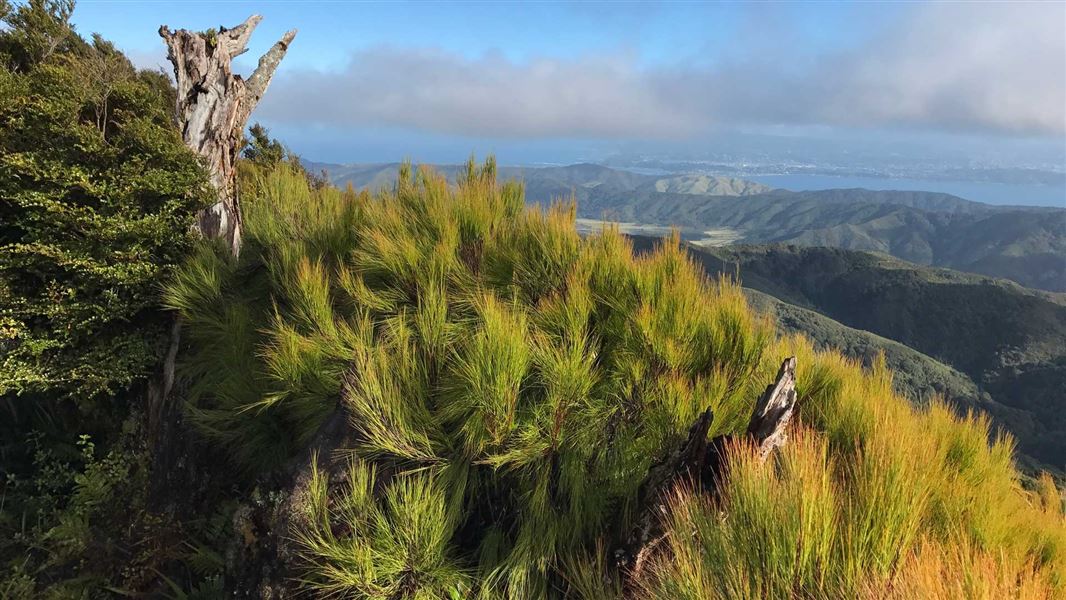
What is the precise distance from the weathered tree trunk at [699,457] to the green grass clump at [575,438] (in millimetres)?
94

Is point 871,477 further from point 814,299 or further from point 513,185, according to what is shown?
point 814,299

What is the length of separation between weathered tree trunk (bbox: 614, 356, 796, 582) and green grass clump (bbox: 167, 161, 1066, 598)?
9 centimetres

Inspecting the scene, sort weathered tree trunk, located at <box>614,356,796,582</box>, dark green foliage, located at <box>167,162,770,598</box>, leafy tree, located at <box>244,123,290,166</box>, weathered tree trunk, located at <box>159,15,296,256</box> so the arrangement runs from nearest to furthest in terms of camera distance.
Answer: weathered tree trunk, located at <box>614,356,796,582</box> → dark green foliage, located at <box>167,162,770,598</box> → weathered tree trunk, located at <box>159,15,296,256</box> → leafy tree, located at <box>244,123,290,166</box>

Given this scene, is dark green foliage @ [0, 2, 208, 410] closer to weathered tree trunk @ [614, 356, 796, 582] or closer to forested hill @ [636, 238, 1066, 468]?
weathered tree trunk @ [614, 356, 796, 582]

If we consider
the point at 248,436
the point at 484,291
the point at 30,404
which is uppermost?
the point at 484,291

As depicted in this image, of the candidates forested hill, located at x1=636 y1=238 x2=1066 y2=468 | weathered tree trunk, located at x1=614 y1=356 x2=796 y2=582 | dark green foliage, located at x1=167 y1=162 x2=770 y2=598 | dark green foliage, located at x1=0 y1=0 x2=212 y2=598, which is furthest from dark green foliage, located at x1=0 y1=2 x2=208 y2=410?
forested hill, located at x1=636 y1=238 x2=1066 y2=468

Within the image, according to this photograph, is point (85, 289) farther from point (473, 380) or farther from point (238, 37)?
point (473, 380)

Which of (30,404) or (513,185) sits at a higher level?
(513,185)

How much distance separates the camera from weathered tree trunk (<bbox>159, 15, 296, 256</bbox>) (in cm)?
577

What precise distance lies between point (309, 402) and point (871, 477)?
3.02 m

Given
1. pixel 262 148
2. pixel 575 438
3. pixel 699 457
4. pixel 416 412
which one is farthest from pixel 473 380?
pixel 262 148

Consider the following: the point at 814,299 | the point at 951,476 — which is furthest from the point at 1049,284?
the point at 951,476

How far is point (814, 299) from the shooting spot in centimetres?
11981

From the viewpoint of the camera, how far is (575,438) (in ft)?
7.77
